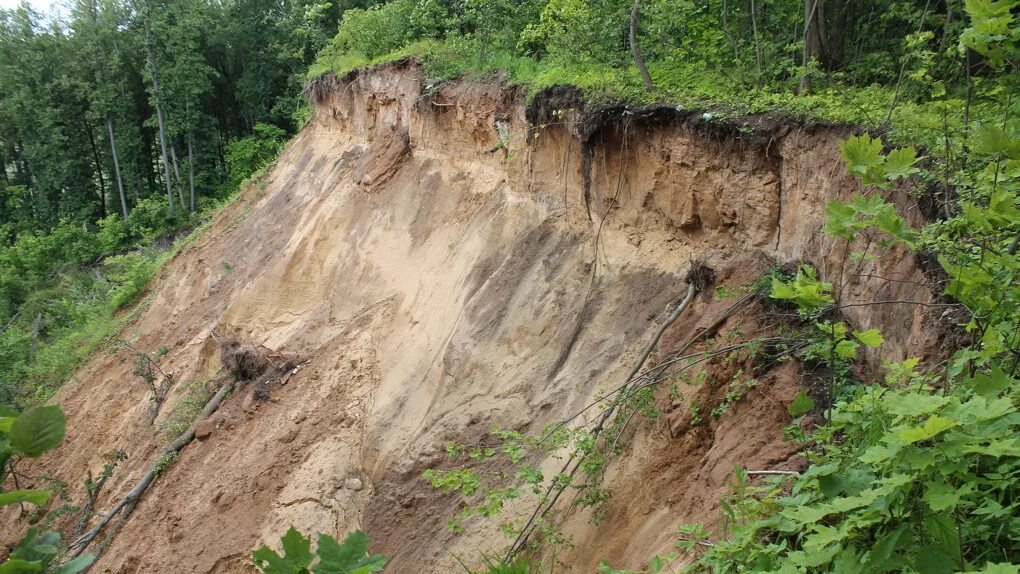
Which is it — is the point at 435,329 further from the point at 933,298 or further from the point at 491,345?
the point at 933,298

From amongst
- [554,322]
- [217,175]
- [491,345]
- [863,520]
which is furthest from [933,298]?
[217,175]

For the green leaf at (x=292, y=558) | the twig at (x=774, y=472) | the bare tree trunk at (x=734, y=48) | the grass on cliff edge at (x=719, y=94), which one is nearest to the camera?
the green leaf at (x=292, y=558)

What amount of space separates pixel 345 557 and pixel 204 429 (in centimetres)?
1003

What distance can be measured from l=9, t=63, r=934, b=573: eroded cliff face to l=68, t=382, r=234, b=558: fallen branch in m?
0.29

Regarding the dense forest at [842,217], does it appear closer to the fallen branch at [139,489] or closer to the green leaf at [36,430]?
the green leaf at [36,430]

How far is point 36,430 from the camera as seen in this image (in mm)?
1806

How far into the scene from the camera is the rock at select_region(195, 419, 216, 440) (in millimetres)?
10891

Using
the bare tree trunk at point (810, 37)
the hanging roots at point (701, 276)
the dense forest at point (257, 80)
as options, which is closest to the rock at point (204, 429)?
the dense forest at point (257, 80)

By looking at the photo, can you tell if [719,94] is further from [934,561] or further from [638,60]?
[934,561]

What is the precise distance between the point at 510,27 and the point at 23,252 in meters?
25.1

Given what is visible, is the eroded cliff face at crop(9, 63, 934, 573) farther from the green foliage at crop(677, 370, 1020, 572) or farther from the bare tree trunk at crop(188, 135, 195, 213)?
the bare tree trunk at crop(188, 135, 195, 213)

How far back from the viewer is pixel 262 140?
102 feet

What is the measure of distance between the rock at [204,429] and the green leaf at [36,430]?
9.74 m

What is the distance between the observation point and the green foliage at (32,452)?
5.83 feet
